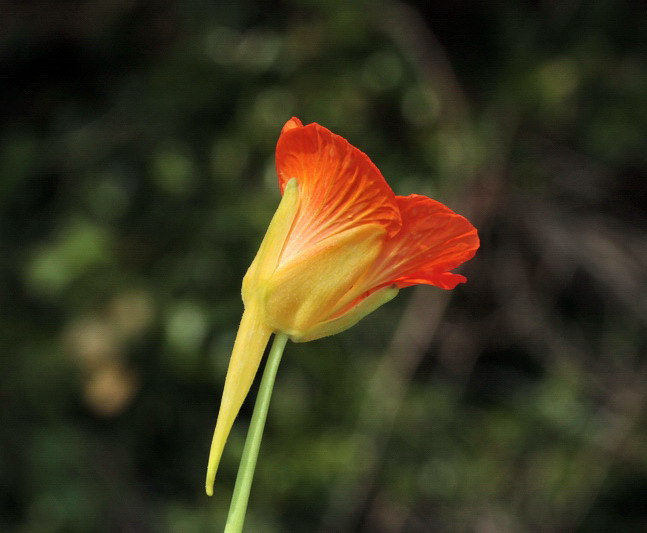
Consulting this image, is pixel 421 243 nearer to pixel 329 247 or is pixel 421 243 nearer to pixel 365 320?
pixel 329 247

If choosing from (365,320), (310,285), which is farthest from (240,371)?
(365,320)

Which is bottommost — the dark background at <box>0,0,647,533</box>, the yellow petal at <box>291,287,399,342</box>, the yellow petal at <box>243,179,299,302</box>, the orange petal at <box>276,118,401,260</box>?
the dark background at <box>0,0,647,533</box>

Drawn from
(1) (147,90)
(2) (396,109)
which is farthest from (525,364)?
(1) (147,90)

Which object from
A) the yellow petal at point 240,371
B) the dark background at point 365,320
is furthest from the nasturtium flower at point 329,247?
the dark background at point 365,320

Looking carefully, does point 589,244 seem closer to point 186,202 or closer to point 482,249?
point 482,249

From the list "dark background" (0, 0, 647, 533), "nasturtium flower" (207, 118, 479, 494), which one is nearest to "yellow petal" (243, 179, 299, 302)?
"nasturtium flower" (207, 118, 479, 494)

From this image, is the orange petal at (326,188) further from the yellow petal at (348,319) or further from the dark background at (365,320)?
the dark background at (365,320)

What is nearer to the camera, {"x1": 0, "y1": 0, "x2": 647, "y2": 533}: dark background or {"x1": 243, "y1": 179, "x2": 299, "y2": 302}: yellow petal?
{"x1": 243, "y1": 179, "x2": 299, "y2": 302}: yellow petal

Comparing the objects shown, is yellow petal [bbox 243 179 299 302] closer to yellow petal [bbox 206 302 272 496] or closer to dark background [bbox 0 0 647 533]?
yellow petal [bbox 206 302 272 496]
